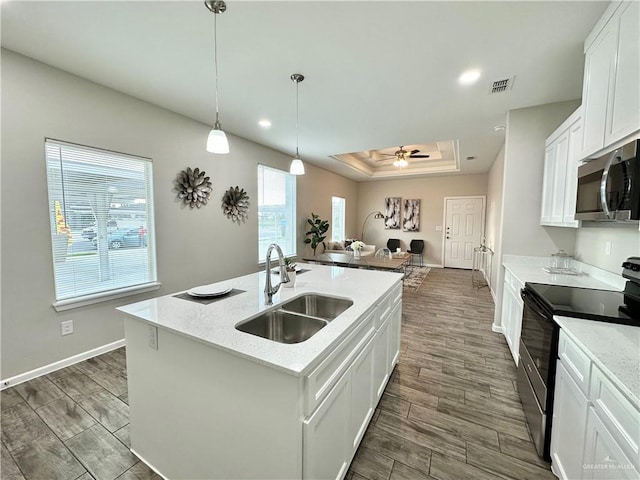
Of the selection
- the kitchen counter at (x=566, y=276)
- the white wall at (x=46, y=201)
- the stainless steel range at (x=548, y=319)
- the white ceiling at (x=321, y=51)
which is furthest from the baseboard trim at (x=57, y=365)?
the kitchen counter at (x=566, y=276)

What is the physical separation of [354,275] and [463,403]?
1.29 m

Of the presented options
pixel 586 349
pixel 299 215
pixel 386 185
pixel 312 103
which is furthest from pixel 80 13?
pixel 386 185

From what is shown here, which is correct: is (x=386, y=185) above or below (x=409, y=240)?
above

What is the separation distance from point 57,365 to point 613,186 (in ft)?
14.6

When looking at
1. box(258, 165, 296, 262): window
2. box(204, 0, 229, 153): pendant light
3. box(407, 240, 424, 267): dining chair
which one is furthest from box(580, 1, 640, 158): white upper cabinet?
box(407, 240, 424, 267): dining chair

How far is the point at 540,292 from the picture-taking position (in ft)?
5.68

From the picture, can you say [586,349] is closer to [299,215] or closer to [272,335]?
[272,335]

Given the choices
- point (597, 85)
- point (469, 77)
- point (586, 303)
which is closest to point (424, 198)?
point (469, 77)

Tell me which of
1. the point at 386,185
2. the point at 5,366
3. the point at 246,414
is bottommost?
the point at 5,366

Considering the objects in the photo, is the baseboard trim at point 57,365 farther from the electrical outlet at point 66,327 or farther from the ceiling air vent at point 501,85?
the ceiling air vent at point 501,85

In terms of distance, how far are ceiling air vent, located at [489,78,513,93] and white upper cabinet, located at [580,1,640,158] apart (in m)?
0.61

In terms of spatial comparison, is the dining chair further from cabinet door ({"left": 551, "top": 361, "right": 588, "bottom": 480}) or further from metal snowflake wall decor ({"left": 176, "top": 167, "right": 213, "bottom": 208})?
cabinet door ({"left": 551, "top": 361, "right": 588, "bottom": 480})

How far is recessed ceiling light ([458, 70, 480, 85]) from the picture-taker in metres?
2.36

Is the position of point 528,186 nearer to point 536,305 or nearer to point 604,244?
point 604,244
